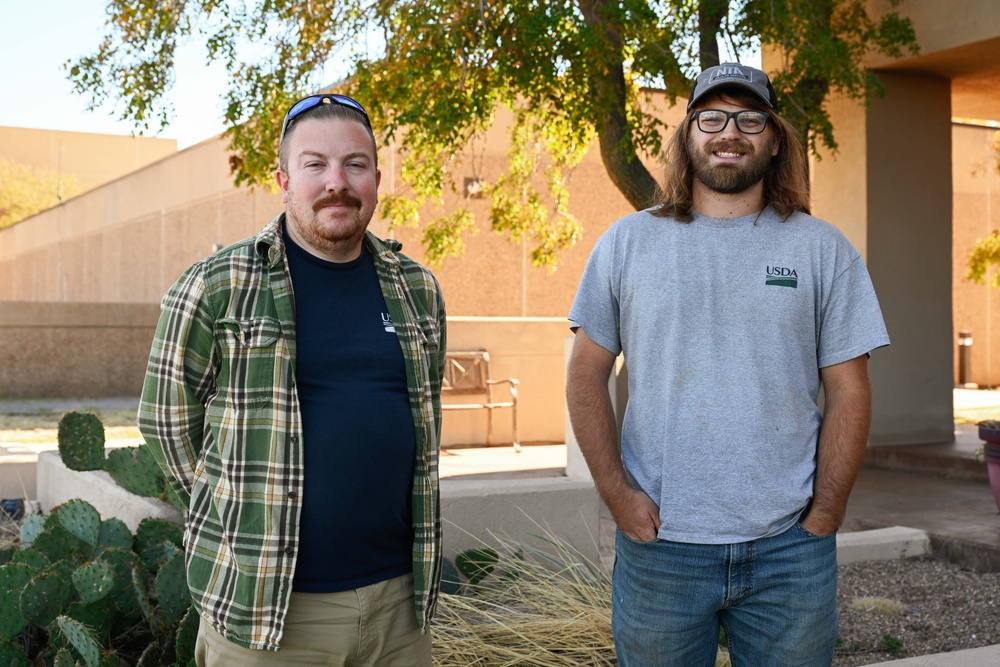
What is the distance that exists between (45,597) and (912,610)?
165 inches

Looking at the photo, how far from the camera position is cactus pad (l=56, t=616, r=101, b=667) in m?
3.61

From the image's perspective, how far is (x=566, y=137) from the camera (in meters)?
10.3

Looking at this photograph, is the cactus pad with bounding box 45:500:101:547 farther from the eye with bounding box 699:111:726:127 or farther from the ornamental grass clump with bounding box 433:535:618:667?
the eye with bounding box 699:111:726:127

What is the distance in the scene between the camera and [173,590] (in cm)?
404

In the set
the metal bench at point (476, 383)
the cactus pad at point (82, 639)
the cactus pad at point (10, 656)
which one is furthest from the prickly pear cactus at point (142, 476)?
the metal bench at point (476, 383)

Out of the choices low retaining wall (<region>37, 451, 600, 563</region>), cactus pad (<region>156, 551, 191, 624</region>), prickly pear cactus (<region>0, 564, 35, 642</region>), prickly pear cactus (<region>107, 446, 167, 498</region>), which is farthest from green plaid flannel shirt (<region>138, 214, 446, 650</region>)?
prickly pear cactus (<region>107, 446, 167, 498</region>)

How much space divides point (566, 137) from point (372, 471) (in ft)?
27.1

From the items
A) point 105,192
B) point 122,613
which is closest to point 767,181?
point 122,613

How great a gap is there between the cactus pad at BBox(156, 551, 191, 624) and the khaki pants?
1.67 m

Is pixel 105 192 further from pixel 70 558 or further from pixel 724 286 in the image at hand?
pixel 724 286

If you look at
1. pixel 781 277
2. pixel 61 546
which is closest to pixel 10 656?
pixel 61 546

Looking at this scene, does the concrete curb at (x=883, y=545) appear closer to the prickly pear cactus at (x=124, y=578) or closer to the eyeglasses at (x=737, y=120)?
the prickly pear cactus at (x=124, y=578)

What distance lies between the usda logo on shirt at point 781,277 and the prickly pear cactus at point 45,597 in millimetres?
3073

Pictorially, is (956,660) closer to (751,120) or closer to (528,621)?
(528,621)
